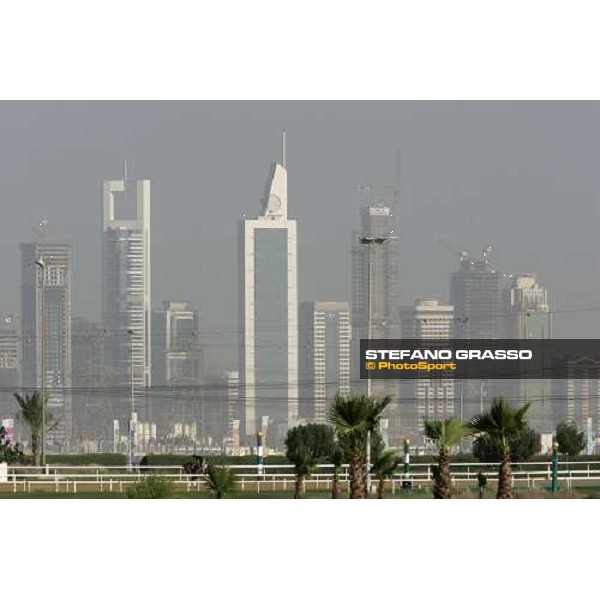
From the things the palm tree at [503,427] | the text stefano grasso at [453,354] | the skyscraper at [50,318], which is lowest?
the palm tree at [503,427]

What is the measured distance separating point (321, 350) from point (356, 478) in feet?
116

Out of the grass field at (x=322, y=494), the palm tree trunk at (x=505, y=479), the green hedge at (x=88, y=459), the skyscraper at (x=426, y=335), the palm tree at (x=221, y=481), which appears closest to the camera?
the palm tree trunk at (x=505, y=479)

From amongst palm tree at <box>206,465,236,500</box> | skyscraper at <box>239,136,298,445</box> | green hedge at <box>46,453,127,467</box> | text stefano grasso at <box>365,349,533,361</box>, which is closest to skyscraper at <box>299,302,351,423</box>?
skyscraper at <box>239,136,298,445</box>

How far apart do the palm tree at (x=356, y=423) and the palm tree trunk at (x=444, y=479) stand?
1.44m

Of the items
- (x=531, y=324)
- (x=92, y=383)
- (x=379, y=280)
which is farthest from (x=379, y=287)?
(x=92, y=383)

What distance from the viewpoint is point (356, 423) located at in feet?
117

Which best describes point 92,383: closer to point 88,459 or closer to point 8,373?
point 8,373

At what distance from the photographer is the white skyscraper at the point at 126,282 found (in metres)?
66.1

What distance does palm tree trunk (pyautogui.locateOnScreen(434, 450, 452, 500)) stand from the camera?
118 feet


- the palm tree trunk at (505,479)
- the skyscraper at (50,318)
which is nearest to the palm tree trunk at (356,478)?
the palm tree trunk at (505,479)

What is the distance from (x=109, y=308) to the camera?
76.9 m

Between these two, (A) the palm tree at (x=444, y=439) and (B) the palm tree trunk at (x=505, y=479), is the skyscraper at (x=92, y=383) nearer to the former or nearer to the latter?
(B) the palm tree trunk at (x=505, y=479)

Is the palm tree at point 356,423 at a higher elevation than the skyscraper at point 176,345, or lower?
lower
